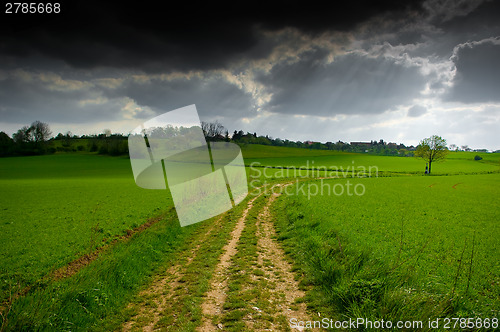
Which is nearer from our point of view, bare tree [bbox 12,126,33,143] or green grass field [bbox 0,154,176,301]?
green grass field [bbox 0,154,176,301]

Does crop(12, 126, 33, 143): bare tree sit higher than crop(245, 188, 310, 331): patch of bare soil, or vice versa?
crop(12, 126, 33, 143): bare tree

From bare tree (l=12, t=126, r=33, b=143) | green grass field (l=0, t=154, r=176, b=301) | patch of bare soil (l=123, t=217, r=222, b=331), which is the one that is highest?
bare tree (l=12, t=126, r=33, b=143)

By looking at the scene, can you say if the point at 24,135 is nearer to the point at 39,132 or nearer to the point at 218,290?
the point at 39,132

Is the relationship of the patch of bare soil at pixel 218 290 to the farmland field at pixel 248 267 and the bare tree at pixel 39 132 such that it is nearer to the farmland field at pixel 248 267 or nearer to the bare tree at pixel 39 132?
the farmland field at pixel 248 267

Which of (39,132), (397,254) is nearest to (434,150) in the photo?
(397,254)

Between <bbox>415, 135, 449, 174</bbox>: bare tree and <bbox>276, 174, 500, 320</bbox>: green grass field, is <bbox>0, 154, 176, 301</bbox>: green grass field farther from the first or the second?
<bbox>415, 135, 449, 174</bbox>: bare tree

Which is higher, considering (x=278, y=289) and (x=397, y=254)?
(x=397, y=254)

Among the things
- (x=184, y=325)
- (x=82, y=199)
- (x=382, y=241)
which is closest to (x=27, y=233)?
(x=82, y=199)

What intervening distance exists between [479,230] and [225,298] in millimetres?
16248

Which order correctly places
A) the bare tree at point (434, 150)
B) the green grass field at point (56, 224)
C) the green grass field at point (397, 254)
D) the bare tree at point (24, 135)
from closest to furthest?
the green grass field at point (397, 254)
the green grass field at point (56, 224)
the bare tree at point (434, 150)
the bare tree at point (24, 135)

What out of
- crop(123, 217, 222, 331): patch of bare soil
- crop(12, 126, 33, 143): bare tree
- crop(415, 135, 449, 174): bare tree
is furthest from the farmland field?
crop(12, 126, 33, 143): bare tree

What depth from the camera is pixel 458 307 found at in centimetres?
616

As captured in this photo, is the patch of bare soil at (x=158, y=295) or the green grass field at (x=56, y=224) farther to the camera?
the green grass field at (x=56, y=224)

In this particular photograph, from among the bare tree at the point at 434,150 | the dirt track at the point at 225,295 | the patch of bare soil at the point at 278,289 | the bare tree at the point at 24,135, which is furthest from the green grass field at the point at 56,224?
the bare tree at the point at 24,135
